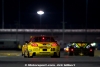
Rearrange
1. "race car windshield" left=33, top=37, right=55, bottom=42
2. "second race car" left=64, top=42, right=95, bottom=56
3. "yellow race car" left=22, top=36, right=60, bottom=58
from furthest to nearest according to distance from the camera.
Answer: "second race car" left=64, top=42, right=95, bottom=56
"race car windshield" left=33, top=37, right=55, bottom=42
"yellow race car" left=22, top=36, right=60, bottom=58

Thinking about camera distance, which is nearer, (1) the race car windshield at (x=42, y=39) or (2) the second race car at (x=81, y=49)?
(1) the race car windshield at (x=42, y=39)

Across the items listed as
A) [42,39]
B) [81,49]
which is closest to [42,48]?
[42,39]

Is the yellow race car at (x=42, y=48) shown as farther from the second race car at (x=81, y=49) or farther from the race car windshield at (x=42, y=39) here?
the second race car at (x=81, y=49)

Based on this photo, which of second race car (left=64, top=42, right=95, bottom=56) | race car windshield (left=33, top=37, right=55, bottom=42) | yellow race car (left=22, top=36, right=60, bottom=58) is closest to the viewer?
yellow race car (left=22, top=36, right=60, bottom=58)

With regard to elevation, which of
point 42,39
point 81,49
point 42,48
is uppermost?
point 42,39

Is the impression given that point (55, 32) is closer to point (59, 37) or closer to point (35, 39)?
point (59, 37)

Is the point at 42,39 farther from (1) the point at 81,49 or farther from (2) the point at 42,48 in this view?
(1) the point at 81,49

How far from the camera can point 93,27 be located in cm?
8644

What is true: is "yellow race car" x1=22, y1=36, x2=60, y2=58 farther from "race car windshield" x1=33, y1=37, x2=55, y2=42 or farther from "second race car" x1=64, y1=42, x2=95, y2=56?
"second race car" x1=64, y1=42, x2=95, y2=56

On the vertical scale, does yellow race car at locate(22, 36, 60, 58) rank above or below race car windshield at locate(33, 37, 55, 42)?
below

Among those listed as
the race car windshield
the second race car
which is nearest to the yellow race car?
the race car windshield

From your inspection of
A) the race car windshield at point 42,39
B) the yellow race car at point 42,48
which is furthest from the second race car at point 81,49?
the yellow race car at point 42,48

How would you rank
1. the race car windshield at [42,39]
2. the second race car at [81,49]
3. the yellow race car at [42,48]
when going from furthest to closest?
1. the second race car at [81,49]
2. the race car windshield at [42,39]
3. the yellow race car at [42,48]

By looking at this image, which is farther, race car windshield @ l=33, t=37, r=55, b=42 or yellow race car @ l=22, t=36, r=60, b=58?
race car windshield @ l=33, t=37, r=55, b=42
